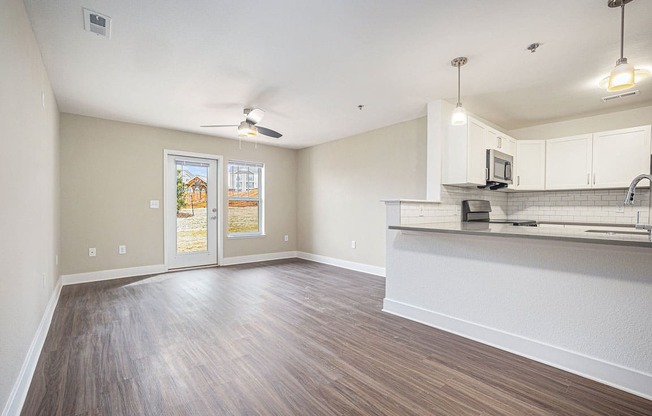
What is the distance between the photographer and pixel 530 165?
4.38 meters

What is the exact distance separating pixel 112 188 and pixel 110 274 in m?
1.34

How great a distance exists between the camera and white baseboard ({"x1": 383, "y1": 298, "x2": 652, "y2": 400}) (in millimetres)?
1842

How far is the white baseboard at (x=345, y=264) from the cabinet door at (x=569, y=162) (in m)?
2.84

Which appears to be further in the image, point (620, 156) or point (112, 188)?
point (112, 188)

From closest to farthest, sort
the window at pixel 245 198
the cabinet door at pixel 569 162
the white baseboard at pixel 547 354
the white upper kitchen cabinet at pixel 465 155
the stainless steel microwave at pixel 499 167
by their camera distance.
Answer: the white baseboard at pixel 547 354 → the white upper kitchen cabinet at pixel 465 155 → the stainless steel microwave at pixel 499 167 → the cabinet door at pixel 569 162 → the window at pixel 245 198

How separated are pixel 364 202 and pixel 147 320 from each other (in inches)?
141

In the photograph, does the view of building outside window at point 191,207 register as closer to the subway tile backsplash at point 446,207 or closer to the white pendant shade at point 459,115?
the subway tile backsplash at point 446,207

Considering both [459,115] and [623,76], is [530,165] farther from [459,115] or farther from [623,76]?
[623,76]

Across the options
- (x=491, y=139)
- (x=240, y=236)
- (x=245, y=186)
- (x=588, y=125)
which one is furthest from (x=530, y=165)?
(x=240, y=236)

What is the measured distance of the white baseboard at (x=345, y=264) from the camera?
4918 mm

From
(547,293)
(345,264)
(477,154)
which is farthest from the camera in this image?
(345,264)

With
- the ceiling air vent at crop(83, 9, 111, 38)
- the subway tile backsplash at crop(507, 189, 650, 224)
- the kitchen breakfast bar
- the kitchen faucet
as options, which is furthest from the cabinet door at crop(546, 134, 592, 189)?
the ceiling air vent at crop(83, 9, 111, 38)

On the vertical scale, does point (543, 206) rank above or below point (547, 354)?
above

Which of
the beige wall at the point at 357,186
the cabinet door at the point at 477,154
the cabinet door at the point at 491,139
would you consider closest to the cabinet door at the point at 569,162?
the cabinet door at the point at 491,139
